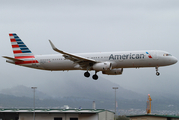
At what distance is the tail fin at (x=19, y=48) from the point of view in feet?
190

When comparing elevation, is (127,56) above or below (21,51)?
below

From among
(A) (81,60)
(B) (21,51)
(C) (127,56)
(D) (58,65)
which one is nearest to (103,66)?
(A) (81,60)

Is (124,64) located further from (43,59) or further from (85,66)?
(43,59)

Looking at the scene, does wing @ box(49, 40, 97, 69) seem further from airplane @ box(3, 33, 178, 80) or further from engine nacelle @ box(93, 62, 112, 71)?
engine nacelle @ box(93, 62, 112, 71)

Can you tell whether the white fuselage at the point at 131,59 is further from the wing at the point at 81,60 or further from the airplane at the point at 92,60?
the wing at the point at 81,60

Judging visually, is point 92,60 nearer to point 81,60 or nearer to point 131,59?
point 81,60

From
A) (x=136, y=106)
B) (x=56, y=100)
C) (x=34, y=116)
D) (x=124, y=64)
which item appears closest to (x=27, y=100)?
(x=56, y=100)

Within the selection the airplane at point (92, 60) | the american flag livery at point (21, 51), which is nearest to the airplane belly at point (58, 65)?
the airplane at point (92, 60)

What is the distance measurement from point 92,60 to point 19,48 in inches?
701

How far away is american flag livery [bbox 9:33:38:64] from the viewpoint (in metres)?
56.5

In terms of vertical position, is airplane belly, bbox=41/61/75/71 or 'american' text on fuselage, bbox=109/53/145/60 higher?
'american' text on fuselage, bbox=109/53/145/60

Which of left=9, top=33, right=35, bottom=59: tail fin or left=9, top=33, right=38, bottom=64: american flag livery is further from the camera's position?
left=9, top=33, right=35, bottom=59: tail fin

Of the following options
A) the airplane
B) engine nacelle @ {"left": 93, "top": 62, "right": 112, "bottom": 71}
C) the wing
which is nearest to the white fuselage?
the airplane

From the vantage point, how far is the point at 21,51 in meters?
58.9
